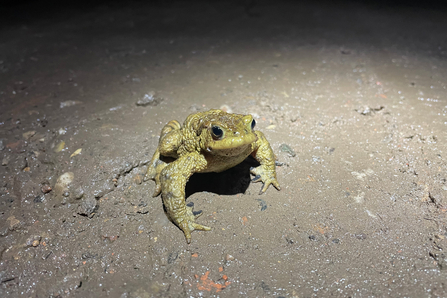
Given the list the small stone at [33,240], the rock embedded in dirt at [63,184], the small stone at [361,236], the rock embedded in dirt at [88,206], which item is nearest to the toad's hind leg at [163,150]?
the rock embedded in dirt at [88,206]

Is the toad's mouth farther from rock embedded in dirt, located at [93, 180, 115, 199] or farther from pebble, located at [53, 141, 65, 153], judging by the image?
pebble, located at [53, 141, 65, 153]

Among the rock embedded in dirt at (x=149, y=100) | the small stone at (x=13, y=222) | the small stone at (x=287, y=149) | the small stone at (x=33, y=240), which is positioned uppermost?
the rock embedded in dirt at (x=149, y=100)

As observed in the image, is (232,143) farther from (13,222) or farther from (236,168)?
(13,222)

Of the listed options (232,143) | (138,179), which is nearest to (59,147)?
(138,179)

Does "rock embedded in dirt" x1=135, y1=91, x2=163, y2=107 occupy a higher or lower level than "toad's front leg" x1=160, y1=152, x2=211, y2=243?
higher

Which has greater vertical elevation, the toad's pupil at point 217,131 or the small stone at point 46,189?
the toad's pupil at point 217,131

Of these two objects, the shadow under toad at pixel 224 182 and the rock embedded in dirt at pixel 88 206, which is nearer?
the rock embedded in dirt at pixel 88 206

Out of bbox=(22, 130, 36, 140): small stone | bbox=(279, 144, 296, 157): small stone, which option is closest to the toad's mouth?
bbox=(279, 144, 296, 157): small stone

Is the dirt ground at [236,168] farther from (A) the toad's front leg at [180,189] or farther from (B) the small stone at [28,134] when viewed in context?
(A) the toad's front leg at [180,189]
